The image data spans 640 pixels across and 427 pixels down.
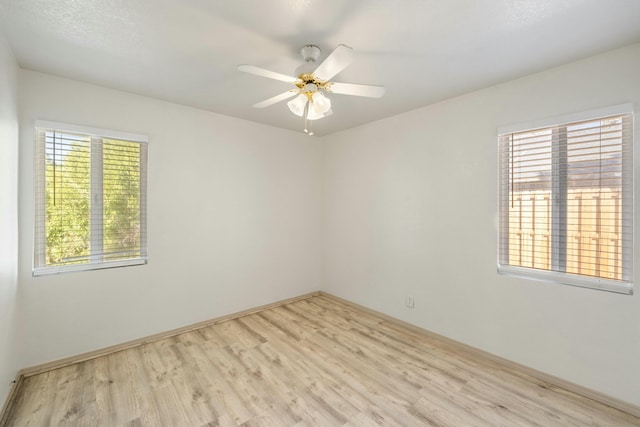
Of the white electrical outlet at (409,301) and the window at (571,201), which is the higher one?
the window at (571,201)

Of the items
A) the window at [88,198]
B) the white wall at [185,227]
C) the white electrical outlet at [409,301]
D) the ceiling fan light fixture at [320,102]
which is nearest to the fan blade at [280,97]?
the ceiling fan light fixture at [320,102]

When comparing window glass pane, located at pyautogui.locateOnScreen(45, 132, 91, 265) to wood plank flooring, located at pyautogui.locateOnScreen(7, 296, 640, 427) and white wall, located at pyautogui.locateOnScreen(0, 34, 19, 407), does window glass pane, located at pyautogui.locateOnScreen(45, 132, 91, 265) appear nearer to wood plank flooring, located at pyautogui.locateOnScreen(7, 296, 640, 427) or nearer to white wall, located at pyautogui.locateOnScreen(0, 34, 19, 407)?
white wall, located at pyautogui.locateOnScreen(0, 34, 19, 407)

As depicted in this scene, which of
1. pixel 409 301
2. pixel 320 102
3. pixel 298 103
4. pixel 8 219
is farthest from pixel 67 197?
pixel 409 301

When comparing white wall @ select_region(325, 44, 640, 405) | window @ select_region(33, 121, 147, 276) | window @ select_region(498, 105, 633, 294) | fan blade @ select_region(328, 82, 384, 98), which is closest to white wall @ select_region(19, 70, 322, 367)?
window @ select_region(33, 121, 147, 276)

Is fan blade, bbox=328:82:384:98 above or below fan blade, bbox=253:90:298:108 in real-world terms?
below

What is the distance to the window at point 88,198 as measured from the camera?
226 centimetres

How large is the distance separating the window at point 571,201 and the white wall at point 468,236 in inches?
3.1

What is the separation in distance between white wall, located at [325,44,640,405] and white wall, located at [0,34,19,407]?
3.22 meters

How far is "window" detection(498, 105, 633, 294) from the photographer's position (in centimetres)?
189

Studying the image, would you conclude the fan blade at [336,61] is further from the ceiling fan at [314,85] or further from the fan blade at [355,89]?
the fan blade at [355,89]

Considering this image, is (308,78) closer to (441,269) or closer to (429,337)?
(441,269)

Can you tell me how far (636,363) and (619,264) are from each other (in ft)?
2.15

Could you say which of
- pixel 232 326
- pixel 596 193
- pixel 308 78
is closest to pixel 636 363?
pixel 596 193

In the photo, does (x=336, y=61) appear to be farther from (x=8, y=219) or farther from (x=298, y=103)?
(x=8, y=219)
